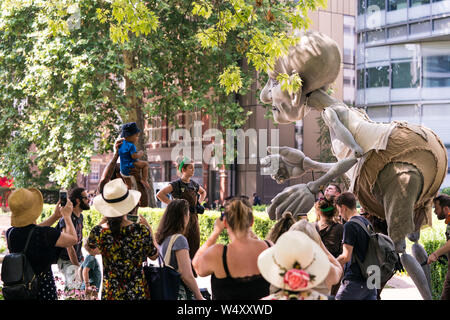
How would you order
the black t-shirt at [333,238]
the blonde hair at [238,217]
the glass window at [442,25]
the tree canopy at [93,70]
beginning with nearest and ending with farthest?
the blonde hair at [238,217] → the black t-shirt at [333,238] → the tree canopy at [93,70] → the glass window at [442,25]

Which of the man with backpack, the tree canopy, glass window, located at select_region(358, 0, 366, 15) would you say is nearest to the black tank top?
the man with backpack

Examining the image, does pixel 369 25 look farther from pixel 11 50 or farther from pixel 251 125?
pixel 11 50

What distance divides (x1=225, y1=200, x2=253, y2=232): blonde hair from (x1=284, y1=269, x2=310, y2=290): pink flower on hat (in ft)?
2.92

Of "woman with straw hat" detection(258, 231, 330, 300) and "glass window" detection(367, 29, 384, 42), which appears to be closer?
"woman with straw hat" detection(258, 231, 330, 300)

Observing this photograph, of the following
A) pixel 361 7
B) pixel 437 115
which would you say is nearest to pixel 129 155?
pixel 437 115

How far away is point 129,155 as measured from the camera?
17.8ft

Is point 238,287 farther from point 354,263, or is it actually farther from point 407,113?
point 407,113

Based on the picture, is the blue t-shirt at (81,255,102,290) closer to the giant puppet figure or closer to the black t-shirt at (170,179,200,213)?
the black t-shirt at (170,179,200,213)

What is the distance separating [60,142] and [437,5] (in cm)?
1974

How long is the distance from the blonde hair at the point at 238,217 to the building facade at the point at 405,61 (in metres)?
24.8

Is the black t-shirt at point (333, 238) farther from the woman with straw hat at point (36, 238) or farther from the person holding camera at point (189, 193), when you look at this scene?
the woman with straw hat at point (36, 238)

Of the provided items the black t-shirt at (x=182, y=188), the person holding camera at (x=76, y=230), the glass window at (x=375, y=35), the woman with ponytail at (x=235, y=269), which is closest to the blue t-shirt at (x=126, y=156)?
the person holding camera at (x=76, y=230)

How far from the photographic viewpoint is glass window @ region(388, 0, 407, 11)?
28.1 meters

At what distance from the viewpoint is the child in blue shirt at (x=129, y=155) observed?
5395 millimetres
